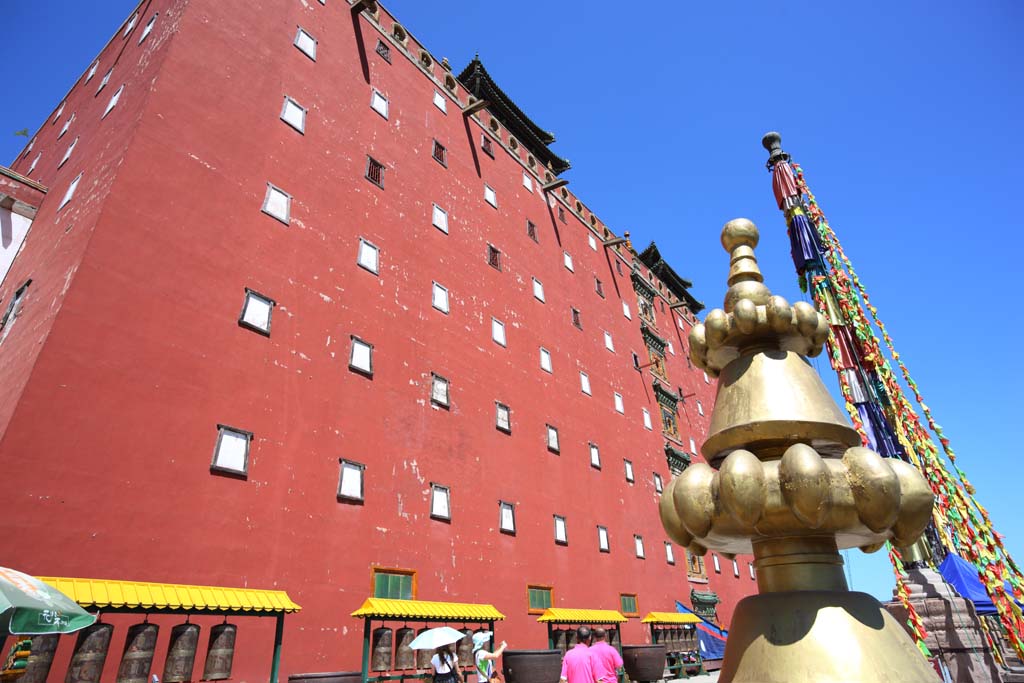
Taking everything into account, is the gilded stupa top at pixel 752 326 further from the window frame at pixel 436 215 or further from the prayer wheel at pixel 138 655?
the window frame at pixel 436 215

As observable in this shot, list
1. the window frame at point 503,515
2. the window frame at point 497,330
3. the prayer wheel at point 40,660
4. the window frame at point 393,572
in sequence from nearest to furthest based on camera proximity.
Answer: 1. the prayer wheel at point 40,660
2. the window frame at point 393,572
3. the window frame at point 503,515
4. the window frame at point 497,330

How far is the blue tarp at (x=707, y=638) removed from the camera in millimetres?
22688

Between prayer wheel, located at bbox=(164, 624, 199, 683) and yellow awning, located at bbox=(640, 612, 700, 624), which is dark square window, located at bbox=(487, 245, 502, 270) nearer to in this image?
yellow awning, located at bbox=(640, 612, 700, 624)

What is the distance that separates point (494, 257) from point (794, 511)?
19485 mm

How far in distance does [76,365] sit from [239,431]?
9.10ft

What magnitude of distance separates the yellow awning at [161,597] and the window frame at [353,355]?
5809mm

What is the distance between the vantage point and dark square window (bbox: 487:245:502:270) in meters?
20.7

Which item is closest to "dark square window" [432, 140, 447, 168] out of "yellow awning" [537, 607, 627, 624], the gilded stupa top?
"yellow awning" [537, 607, 627, 624]

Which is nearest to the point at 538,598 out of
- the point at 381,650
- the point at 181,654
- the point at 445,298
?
the point at 381,650

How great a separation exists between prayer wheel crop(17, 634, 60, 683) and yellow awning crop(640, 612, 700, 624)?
1590cm

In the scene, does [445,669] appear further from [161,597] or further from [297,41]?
[297,41]

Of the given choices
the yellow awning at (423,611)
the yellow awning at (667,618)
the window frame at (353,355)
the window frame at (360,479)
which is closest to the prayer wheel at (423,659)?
the yellow awning at (423,611)

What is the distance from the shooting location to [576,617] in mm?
15000

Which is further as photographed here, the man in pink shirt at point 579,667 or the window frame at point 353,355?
the window frame at point 353,355
